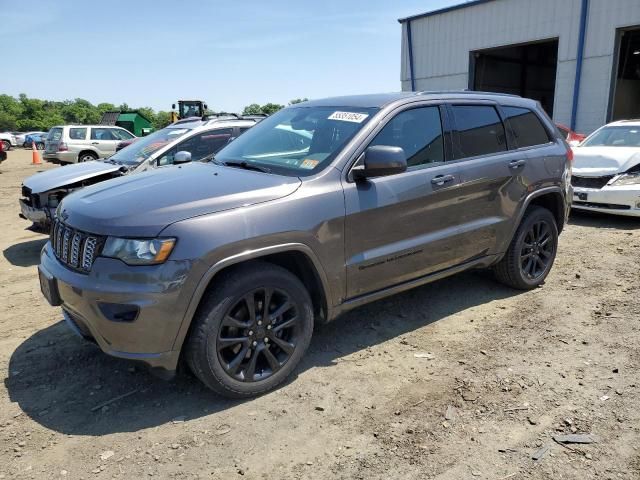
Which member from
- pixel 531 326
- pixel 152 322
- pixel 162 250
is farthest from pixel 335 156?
pixel 531 326

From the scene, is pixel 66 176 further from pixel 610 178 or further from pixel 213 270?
pixel 610 178

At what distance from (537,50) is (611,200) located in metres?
21.6

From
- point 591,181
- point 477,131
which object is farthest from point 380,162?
point 591,181

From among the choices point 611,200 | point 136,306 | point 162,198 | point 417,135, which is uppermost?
point 417,135

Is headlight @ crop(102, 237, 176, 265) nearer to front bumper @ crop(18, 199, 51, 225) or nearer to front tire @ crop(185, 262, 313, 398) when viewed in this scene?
front tire @ crop(185, 262, 313, 398)

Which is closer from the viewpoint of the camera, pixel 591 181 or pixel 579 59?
pixel 591 181

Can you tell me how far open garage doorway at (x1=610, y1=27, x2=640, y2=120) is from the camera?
2328 cm

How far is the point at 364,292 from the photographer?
3.62m

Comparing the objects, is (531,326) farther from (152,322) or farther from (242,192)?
(152,322)

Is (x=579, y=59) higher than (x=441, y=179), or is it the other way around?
(x=579, y=59)

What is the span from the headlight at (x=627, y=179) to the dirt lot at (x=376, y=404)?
12.2 ft

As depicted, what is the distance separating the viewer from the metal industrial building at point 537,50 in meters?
16.0

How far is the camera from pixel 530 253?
493 cm

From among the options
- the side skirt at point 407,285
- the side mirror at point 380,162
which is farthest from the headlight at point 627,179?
the side mirror at point 380,162
